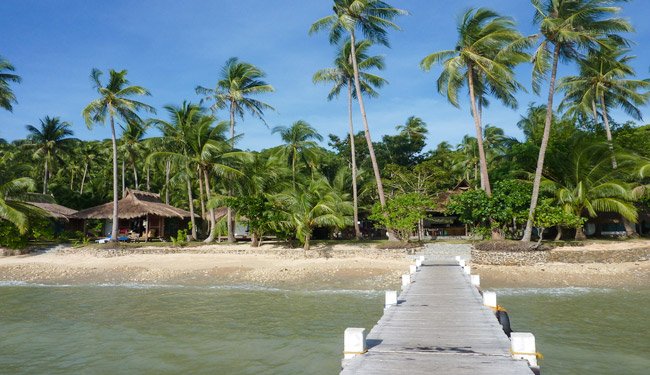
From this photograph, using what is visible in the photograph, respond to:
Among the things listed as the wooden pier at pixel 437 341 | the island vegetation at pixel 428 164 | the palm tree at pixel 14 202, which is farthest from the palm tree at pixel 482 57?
the palm tree at pixel 14 202

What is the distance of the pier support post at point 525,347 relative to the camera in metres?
5.37

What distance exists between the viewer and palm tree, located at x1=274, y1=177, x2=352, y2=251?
2325 cm

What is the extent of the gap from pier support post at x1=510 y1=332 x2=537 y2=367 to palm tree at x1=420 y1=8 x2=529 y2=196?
748 inches

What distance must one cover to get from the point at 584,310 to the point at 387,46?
20.1 meters

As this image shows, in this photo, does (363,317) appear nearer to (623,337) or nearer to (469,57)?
(623,337)

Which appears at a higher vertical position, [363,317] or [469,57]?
[469,57]

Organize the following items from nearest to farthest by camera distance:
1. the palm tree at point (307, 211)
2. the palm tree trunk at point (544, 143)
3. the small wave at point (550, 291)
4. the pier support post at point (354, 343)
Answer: the pier support post at point (354, 343) → the small wave at point (550, 291) → the palm tree trunk at point (544, 143) → the palm tree at point (307, 211)

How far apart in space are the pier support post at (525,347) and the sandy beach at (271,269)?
1116 centimetres

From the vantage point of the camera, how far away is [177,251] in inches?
950

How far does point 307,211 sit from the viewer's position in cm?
2352

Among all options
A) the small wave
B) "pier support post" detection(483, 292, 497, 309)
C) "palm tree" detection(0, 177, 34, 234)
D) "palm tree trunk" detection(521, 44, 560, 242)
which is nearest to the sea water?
the small wave

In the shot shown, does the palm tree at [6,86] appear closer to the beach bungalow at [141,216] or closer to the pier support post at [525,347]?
the beach bungalow at [141,216]

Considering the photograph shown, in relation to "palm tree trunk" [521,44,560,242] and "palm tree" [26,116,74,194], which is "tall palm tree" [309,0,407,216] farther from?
"palm tree" [26,116,74,194]

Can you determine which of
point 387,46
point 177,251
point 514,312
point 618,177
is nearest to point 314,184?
point 177,251
